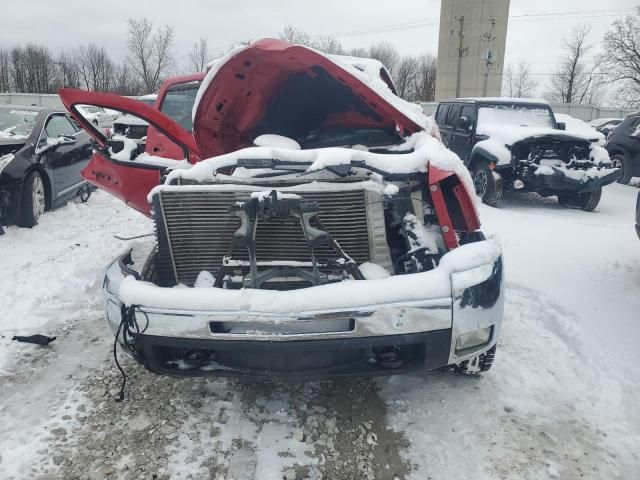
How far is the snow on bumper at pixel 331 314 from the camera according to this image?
95.0 inches

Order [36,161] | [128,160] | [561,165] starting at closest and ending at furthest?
[128,160] < [36,161] < [561,165]

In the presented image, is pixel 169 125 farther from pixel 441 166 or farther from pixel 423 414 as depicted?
pixel 423 414

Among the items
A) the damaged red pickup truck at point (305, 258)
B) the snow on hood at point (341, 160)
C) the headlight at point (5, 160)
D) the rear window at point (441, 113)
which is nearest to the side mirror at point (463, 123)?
the rear window at point (441, 113)

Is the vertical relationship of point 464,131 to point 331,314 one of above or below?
below

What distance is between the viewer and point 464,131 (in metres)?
10.1

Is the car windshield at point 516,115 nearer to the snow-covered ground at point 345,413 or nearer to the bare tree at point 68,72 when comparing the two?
the snow-covered ground at point 345,413

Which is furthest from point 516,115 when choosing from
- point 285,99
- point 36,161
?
point 36,161

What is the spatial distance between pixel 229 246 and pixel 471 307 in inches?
51.1

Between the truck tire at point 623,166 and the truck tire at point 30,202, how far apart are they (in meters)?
11.1

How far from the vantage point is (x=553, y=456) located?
2.55 meters

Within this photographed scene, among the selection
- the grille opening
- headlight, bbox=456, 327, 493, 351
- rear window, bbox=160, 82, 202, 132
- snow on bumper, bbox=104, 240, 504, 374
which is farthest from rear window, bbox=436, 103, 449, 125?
the grille opening

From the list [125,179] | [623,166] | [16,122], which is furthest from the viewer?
[623,166]

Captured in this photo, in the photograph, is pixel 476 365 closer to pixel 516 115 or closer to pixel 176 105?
pixel 176 105

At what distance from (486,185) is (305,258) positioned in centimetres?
680
